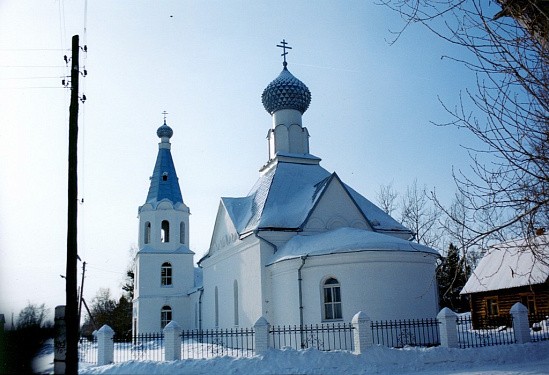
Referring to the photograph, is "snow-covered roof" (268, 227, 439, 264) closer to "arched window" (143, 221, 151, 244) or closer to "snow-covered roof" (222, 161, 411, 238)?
"snow-covered roof" (222, 161, 411, 238)

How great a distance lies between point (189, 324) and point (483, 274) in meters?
16.2

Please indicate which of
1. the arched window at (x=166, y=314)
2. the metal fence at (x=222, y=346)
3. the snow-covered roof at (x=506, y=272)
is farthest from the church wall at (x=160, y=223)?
the snow-covered roof at (x=506, y=272)

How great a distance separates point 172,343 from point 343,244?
6120mm

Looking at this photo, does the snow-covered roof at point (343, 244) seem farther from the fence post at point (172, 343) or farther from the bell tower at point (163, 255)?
the bell tower at point (163, 255)

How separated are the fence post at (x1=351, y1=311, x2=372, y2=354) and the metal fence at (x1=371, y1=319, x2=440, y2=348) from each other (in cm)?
250

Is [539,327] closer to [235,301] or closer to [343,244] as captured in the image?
[343,244]

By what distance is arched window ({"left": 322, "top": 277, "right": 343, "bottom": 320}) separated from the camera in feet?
55.4

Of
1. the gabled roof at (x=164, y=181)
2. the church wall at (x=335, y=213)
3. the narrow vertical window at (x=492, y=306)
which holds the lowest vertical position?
the narrow vertical window at (x=492, y=306)

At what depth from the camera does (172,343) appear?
13359mm

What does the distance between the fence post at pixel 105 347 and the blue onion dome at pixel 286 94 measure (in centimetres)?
1382

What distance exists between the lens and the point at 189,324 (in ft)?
102

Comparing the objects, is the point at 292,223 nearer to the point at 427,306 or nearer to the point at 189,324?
the point at 427,306

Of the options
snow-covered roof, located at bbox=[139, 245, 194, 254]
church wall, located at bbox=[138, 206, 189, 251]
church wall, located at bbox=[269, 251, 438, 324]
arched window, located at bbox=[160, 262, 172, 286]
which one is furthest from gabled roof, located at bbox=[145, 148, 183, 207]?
church wall, located at bbox=[269, 251, 438, 324]

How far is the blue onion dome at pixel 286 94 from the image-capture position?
25.0m
